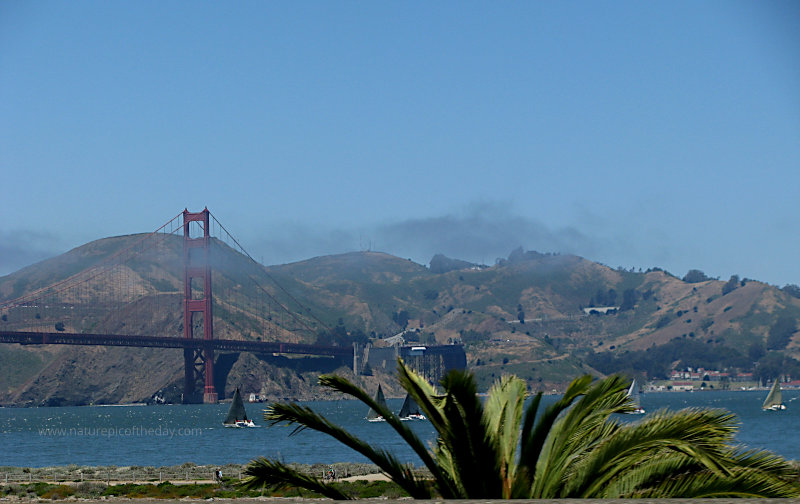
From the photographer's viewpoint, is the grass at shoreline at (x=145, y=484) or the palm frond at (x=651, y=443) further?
the grass at shoreline at (x=145, y=484)

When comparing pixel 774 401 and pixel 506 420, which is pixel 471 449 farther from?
pixel 774 401

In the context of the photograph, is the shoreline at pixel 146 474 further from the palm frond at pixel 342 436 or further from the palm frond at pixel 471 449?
the palm frond at pixel 471 449

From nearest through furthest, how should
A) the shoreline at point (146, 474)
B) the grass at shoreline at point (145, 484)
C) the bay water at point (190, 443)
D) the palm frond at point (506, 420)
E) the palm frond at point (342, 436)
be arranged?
the palm frond at point (342, 436) → the palm frond at point (506, 420) → the grass at shoreline at point (145, 484) → the shoreline at point (146, 474) → the bay water at point (190, 443)

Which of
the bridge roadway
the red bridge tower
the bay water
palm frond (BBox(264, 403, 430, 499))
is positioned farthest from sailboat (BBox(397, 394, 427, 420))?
palm frond (BBox(264, 403, 430, 499))

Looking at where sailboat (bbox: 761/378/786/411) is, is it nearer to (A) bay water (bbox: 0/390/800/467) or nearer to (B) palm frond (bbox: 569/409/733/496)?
(A) bay water (bbox: 0/390/800/467)

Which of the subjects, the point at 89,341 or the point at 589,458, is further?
the point at 89,341

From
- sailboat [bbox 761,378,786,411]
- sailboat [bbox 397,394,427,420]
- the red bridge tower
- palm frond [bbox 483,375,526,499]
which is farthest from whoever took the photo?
the red bridge tower

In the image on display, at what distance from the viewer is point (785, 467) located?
10789 mm

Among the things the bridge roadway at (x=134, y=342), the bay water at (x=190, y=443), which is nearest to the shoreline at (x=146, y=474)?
the bay water at (x=190, y=443)

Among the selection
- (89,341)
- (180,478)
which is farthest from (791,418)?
(180,478)

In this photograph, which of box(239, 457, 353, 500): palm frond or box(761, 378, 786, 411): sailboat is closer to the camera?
box(239, 457, 353, 500): palm frond

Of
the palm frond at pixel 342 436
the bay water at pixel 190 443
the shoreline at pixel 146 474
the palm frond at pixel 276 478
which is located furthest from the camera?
the bay water at pixel 190 443

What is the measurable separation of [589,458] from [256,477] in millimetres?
3428

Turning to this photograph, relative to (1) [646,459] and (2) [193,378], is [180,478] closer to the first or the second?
(1) [646,459]
